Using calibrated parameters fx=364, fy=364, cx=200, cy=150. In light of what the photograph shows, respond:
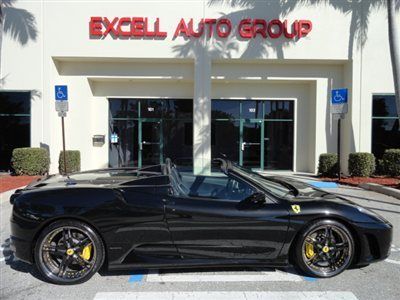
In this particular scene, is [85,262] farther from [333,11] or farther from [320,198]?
[333,11]

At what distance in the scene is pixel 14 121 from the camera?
1397 centimetres

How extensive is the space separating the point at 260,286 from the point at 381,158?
12220mm

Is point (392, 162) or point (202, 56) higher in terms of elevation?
point (202, 56)

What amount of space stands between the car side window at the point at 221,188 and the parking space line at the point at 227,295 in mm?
1020

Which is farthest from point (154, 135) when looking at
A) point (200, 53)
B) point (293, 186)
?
point (293, 186)

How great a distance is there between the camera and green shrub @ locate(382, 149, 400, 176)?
42.6ft

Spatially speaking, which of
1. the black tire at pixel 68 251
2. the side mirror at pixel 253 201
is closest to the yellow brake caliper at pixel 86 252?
the black tire at pixel 68 251

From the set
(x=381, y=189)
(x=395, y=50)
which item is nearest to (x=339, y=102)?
(x=395, y=50)

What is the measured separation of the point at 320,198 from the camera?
170 inches

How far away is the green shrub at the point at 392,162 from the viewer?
12977 millimetres

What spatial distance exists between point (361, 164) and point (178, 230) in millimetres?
10509

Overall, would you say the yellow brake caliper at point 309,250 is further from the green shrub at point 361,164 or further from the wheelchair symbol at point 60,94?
the green shrub at point 361,164

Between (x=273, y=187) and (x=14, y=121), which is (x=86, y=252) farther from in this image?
(x=14, y=121)

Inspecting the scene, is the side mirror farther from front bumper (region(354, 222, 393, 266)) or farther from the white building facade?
the white building facade
